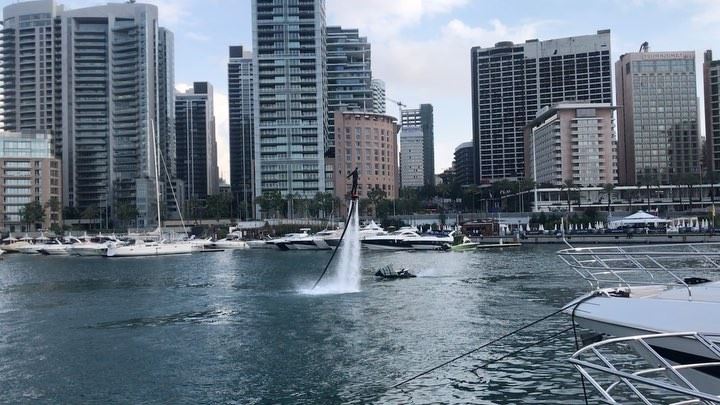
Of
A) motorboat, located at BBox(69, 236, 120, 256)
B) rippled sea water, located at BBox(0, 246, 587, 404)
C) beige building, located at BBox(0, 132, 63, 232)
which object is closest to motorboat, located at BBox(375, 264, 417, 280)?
rippled sea water, located at BBox(0, 246, 587, 404)

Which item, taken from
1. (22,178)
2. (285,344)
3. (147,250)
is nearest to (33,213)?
(22,178)

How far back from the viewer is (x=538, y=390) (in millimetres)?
18453

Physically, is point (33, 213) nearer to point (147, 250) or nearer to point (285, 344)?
point (147, 250)

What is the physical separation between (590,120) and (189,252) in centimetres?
13553

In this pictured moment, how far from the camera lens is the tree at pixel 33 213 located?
17750 centimetres

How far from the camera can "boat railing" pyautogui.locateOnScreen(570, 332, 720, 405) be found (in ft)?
23.0

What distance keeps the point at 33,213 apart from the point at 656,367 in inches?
7508

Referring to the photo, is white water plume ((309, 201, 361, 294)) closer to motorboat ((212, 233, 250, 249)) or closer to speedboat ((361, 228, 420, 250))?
speedboat ((361, 228, 420, 250))

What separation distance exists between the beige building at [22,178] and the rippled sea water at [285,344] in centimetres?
16079

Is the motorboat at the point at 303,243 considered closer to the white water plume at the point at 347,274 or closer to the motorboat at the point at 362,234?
the motorboat at the point at 362,234

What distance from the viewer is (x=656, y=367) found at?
11453mm

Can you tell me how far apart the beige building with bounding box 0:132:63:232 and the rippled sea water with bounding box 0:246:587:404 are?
16079 cm

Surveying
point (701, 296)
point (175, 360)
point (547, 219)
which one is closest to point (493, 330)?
point (175, 360)

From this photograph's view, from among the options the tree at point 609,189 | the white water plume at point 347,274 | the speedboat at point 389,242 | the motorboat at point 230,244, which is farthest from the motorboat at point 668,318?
the tree at point 609,189
